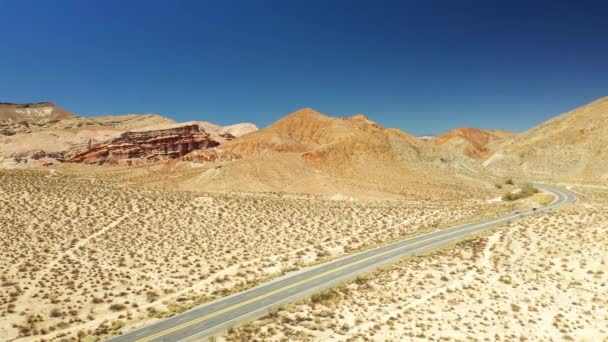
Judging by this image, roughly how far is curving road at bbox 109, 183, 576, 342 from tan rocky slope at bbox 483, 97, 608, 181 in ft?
258

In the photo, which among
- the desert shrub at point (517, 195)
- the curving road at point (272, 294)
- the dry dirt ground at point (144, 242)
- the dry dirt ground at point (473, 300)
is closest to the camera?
the curving road at point (272, 294)

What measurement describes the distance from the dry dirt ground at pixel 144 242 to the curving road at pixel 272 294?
1512 millimetres

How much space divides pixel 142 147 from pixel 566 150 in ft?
385

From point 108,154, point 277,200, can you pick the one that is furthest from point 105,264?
point 108,154

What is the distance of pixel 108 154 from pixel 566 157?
12309cm

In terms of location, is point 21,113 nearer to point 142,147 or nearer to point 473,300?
point 142,147

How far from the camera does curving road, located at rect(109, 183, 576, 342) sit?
19078mm

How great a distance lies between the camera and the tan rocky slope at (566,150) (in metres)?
96.9

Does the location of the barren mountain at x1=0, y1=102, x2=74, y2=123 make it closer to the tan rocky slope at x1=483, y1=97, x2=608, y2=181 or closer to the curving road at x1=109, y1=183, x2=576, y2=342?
the curving road at x1=109, y1=183, x2=576, y2=342

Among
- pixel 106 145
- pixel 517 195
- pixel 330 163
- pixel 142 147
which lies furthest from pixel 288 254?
pixel 106 145

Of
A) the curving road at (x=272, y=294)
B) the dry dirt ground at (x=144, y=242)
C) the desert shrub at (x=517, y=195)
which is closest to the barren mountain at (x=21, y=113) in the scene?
the dry dirt ground at (x=144, y=242)

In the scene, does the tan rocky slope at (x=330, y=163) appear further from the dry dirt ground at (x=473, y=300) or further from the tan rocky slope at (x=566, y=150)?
the dry dirt ground at (x=473, y=300)

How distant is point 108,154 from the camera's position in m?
93.9

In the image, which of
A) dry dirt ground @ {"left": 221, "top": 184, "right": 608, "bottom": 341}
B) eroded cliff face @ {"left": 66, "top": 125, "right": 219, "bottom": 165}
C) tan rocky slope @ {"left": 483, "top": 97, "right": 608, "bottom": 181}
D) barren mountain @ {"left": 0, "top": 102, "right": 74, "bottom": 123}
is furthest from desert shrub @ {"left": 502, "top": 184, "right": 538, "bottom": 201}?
barren mountain @ {"left": 0, "top": 102, "right": 74, "bottom": 123}
